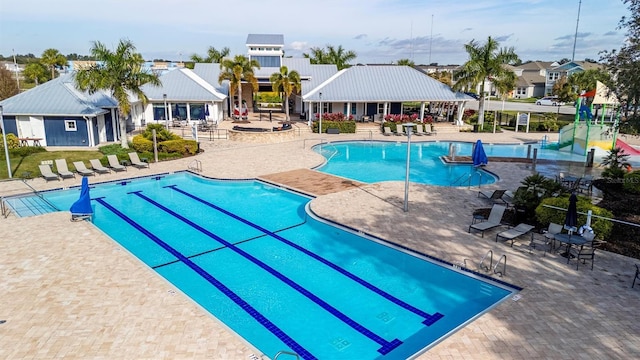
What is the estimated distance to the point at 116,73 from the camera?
2502 cm

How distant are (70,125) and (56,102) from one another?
1.99 meters

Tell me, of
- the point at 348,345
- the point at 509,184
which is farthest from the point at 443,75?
the point at 348,345

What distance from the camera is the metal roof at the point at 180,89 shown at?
127 feet

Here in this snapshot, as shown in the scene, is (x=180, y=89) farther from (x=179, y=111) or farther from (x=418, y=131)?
(x=418, y=131)

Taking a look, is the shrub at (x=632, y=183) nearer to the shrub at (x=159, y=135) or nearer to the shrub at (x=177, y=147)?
the shrub at (x=177, y=147)

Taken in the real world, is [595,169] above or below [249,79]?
below

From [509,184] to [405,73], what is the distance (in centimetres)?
2552

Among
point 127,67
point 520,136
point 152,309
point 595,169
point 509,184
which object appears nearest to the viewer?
point 152,309

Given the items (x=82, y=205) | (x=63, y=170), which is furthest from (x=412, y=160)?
(x=63, y=170)

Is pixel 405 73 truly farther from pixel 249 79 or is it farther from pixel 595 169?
pixel 595 169

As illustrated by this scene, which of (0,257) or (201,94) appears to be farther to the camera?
(201,94)

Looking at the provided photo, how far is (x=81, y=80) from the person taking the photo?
24.3 metres

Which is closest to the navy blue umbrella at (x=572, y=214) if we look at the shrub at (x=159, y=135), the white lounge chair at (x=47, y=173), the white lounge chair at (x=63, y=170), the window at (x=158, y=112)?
the white lounge chair at (x=63, y=170)

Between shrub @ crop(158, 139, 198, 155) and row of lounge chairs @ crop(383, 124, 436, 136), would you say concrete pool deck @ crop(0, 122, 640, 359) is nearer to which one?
shrub @ crop(158, 139, 198, 155)
